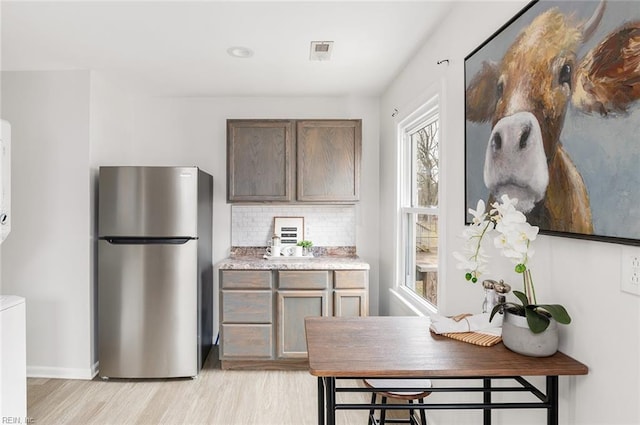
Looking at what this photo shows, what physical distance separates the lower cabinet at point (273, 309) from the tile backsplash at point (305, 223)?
646 millimetres

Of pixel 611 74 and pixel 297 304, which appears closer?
pixel 611 74

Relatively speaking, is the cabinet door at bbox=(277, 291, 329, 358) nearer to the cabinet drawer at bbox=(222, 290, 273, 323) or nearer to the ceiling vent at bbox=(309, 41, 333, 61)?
the cabinet drawer at bbox=(222, 290, 273, 323)

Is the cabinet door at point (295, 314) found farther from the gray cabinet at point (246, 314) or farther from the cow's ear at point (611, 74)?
the cow's ear at point (611, 74)

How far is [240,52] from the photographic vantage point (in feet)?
8.63

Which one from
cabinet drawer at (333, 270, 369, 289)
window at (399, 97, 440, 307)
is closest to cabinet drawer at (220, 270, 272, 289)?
cabinet drawer at (333, 270, 369, 289)

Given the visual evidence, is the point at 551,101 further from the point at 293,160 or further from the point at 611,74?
the point at 293,160

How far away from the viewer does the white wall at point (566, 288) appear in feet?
3.31

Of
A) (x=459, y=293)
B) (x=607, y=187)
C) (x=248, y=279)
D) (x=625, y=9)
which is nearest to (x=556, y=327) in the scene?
(x=607, y=187)

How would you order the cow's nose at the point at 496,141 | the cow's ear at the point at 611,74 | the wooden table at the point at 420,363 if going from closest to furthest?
the cow's ear at the point at 611,74, the wooden table at the point at 420,363, the cow's nose at the point at 496,141

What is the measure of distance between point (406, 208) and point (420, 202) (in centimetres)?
20

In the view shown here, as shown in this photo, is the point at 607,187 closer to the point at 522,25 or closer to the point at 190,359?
the point at 522,25

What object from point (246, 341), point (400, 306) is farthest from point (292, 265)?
point (400, 306)

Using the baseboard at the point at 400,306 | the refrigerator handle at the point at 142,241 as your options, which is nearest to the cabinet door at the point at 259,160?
the refrigerator handle at the point at 142,241

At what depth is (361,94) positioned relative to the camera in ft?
12.0
